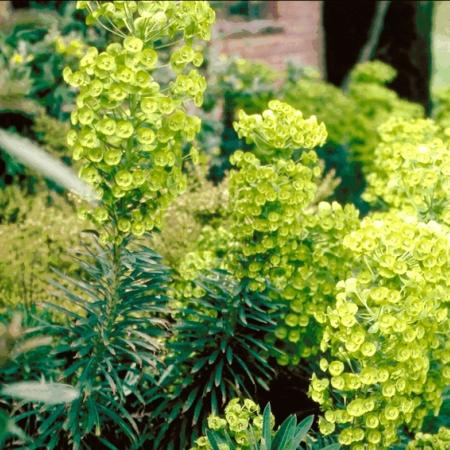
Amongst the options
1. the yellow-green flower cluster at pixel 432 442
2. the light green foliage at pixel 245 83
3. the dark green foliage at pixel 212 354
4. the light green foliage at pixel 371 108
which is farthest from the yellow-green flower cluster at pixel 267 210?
the light green foliage at pixel 245 83

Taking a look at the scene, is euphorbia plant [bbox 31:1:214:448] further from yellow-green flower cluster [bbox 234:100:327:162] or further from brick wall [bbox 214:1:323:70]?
brick wall [bbox 214:1:323:70]

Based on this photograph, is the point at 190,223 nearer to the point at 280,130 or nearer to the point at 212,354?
the point at 212,354

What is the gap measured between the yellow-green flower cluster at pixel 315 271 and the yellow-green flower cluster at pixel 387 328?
33cm

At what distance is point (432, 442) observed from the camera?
2.71 metres

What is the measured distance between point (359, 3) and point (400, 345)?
6141 mm

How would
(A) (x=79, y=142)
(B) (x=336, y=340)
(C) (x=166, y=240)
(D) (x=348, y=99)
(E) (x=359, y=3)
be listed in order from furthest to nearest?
(E) (x=359, y=3) → (D) (x=348, y=99) → (C) (x=166, y=240) → (B) (x=336, y=340) → (A) (x=79, y=142)

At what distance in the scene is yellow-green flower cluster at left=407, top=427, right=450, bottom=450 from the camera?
106 inches

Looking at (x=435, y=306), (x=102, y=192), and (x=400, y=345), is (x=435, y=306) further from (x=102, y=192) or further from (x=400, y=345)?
(x=102, y=192)

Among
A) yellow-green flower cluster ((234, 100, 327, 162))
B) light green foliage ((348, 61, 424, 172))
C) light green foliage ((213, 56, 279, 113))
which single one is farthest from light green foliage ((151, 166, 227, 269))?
light green foliage ((348, 61, 424, 172))

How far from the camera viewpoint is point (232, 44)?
714 centimetres

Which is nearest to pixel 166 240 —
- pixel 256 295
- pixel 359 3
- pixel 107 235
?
pixel 256 295

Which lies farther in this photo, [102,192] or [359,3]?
[359,3]

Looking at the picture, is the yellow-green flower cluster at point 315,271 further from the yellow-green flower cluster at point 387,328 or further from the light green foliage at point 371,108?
the light green foliage at point 371,108

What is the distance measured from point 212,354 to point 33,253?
149 cm
